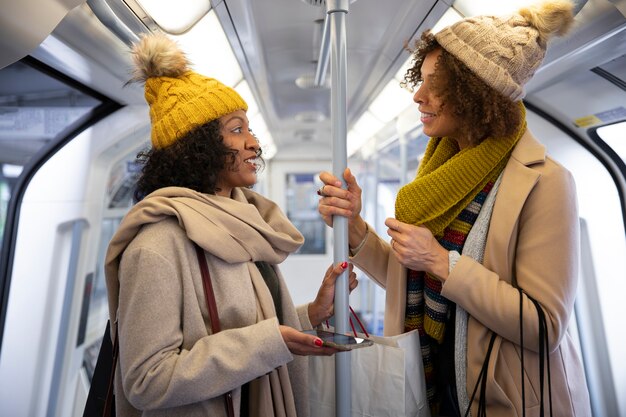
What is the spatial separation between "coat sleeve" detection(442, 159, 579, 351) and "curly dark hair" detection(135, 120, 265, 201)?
75 centimetres

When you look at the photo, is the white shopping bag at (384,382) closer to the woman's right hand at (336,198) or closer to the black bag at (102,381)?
the woman's right hand at (336,198)

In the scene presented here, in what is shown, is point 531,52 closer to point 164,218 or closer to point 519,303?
point 519,303

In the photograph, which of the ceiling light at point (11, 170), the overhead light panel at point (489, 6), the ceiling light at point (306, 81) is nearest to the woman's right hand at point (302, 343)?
the overhead light panel at point (489, 6)

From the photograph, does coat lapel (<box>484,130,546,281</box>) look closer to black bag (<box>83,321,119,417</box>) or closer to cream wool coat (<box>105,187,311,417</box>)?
cream wool coat (<box>105,187,311,417</box>)

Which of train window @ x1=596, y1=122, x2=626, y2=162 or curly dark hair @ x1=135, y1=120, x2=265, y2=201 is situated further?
train window @ x1=596, y1=122, x2=626, y2=162

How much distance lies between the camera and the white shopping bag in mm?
1334

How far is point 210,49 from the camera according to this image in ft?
8.19

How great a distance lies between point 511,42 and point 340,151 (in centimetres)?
55

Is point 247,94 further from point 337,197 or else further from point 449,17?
point 337,197

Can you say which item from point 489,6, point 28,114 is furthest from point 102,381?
point 489,6

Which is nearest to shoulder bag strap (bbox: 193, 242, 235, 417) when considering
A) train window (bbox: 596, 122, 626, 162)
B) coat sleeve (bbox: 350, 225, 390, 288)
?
coat sleeve (bbox: 350, 225, 390, 288)

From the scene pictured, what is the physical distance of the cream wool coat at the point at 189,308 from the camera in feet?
3.61

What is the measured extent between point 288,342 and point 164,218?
0.45m

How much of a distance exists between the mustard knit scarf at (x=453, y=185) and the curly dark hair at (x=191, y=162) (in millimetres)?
573
